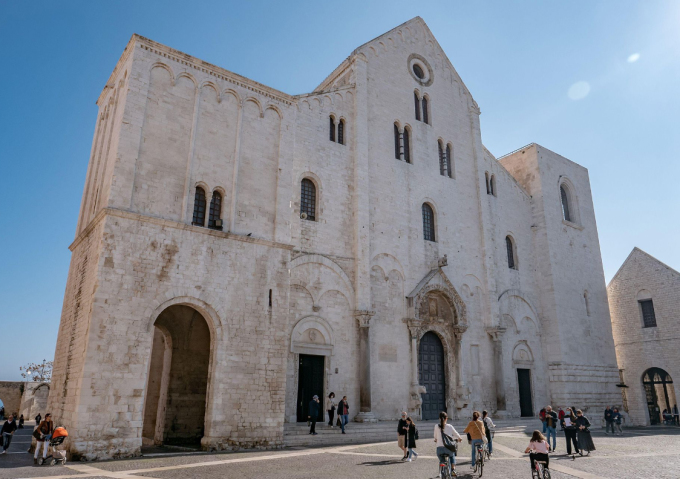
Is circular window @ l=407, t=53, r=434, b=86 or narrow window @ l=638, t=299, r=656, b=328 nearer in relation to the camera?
circular window @ l=407, t=53, r=434, b=86

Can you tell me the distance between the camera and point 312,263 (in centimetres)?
1822

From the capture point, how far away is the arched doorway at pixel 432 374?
2019 centimetres

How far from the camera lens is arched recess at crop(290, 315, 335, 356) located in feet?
56.2

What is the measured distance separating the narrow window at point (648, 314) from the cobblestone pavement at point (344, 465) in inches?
628

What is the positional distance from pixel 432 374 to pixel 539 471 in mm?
11531

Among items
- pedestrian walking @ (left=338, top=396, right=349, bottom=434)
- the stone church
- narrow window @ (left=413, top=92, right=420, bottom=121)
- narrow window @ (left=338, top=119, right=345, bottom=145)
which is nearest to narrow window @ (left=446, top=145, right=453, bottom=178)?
the stone church

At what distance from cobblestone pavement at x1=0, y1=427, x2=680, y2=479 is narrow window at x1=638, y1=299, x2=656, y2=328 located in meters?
16.0

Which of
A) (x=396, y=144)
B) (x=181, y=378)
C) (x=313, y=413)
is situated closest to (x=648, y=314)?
(x=396, y=144)

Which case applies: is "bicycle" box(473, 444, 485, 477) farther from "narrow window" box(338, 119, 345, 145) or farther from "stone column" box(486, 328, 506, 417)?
"narrow window" box(338, 119, 345, 145)

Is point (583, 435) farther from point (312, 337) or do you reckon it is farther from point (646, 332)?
point (646, 332)

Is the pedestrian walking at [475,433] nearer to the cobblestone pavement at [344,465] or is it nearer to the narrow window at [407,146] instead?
the cobblestone pavement at [344,465]

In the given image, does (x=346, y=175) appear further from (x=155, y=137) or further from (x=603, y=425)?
(x=603, y=425)

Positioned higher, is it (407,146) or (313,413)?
(407,146)

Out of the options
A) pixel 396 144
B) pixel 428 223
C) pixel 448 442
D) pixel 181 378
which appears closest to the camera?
pixel 448 442
